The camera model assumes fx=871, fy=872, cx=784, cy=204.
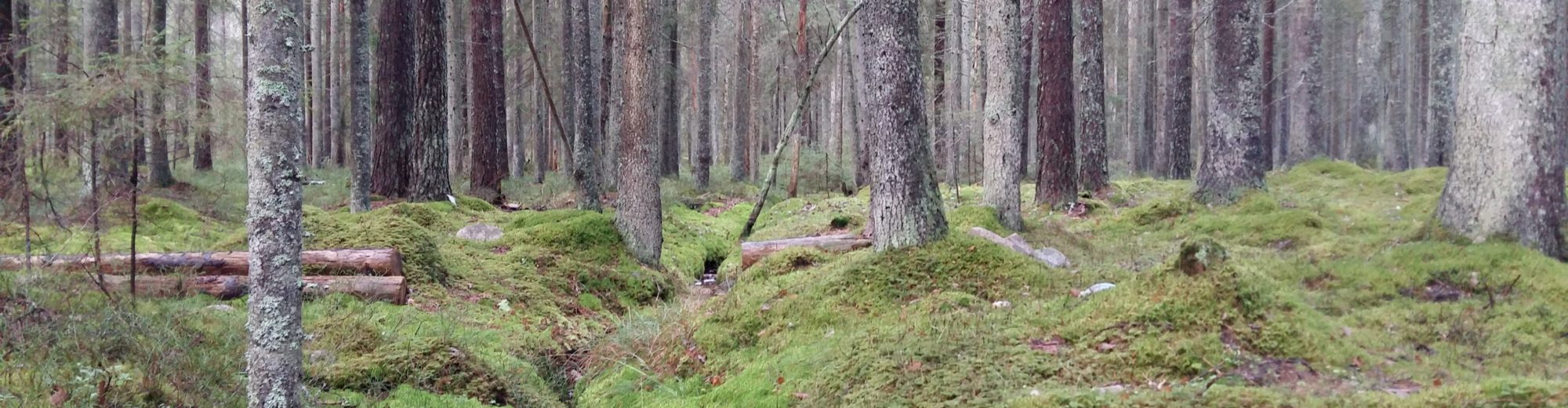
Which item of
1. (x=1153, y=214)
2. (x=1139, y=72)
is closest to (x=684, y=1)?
(x=1139, y=72)

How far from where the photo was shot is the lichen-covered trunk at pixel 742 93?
79.7 feet

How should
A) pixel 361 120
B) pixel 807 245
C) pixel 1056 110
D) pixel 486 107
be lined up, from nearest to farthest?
pixel 807 245, pixel 361 120, pixel 1056 110, pixel 486 107

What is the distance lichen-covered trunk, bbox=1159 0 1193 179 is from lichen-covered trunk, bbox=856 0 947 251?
12.1m

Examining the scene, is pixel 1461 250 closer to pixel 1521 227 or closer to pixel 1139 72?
pixel 1521 227

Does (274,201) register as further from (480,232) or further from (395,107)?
(395,107)

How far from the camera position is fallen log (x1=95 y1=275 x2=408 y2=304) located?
6.31 m

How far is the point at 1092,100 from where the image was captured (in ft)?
49.1

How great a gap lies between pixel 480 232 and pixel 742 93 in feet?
51.1

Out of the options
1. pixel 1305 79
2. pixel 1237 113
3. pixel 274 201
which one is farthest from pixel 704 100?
pixel 274 201

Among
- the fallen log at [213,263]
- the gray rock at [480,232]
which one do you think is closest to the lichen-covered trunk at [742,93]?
the gray rock at [480,232]

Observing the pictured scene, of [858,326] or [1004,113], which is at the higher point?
[1004,113]

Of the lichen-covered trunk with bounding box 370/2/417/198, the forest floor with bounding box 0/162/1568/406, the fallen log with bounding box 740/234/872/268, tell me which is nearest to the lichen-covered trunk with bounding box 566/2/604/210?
Result: the forest floor with bounding box 0/162/1568/406

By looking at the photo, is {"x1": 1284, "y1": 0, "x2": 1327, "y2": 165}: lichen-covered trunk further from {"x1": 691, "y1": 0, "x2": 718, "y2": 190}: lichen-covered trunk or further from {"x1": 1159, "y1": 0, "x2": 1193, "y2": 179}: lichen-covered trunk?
{"x1": 691, "y1": 0, "x2": 718, "y2": 190}: lichen-covered trunk

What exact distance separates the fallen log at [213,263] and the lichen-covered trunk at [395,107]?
5.17 m
